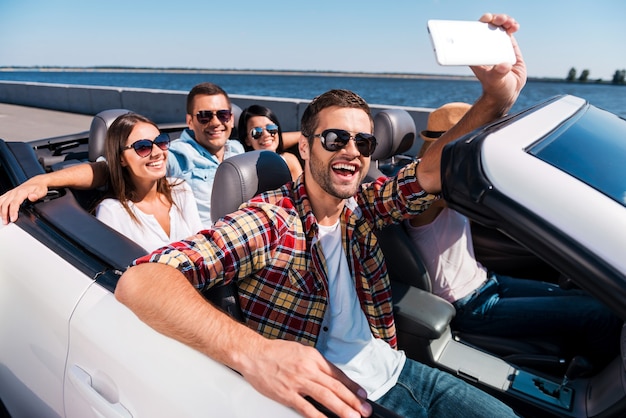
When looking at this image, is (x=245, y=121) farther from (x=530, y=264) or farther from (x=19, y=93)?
(x=19, y=93)

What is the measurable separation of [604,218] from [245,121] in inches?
125

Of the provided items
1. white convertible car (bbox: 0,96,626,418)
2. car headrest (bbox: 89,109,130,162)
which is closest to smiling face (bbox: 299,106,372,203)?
white convertible car (bbox: 0,96,626,418)

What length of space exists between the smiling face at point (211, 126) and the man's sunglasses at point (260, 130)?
262 mm

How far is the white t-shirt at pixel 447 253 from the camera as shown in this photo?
7.43 feet

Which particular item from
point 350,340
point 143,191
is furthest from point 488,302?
point 143,191

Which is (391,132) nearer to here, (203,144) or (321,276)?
(203,144)

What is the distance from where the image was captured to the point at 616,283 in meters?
0.79

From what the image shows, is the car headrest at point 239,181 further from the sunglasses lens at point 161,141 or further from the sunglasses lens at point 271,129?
the sunglasses lens at point 271,129

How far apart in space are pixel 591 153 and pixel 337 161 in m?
0.89

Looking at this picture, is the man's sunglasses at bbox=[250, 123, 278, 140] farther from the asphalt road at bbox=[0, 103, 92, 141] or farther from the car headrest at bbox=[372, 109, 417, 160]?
the asphalt road at bbox=[0, 103, 92, 141]

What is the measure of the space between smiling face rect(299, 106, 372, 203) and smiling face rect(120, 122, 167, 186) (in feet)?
3.41

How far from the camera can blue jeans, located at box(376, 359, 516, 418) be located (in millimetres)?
1535

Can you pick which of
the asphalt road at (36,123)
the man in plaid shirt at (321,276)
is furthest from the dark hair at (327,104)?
the asphalt road at (36,123)

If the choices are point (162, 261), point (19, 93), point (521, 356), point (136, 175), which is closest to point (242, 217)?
point (162, 261)
